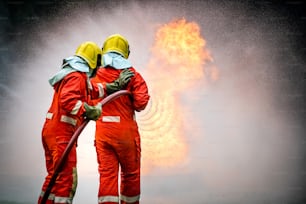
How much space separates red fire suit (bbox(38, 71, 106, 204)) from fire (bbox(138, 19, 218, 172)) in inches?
156

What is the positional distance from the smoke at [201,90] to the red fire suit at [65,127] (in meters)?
3.97

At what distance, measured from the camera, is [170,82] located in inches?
398

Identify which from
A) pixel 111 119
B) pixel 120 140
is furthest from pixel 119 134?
pixel 111 119

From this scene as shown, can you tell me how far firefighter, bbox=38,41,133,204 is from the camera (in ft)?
18.4

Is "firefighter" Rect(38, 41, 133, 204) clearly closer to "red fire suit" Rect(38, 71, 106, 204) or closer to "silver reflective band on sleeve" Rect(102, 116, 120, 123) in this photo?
"red fire suit" Rect(38, 71, 106, 204)

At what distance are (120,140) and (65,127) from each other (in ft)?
2.21

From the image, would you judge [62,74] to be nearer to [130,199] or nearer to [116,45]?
[116,45]

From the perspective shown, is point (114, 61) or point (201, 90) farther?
point (201, 90)

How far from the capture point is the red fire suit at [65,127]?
5.61 m

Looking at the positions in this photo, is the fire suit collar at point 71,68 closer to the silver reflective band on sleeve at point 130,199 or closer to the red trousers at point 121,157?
the red trousers at point 121,157

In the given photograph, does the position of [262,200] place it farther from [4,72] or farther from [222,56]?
[4,72]

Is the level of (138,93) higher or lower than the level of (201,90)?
lower

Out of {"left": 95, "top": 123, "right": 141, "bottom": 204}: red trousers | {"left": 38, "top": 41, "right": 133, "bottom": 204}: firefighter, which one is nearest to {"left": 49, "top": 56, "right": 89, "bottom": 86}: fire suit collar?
{"left": 38, "top": 41, "right": 133, "bottom": 204}: firefighter

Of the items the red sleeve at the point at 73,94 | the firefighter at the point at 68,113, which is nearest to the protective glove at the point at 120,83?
the firefighter at the point at 68,113
